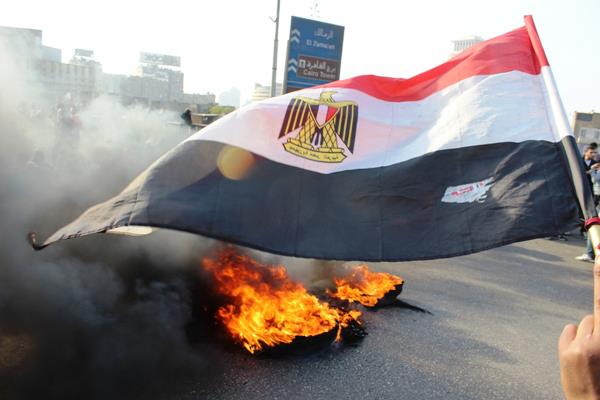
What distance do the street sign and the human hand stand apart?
14056 millimetres

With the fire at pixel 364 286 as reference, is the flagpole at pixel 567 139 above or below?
above

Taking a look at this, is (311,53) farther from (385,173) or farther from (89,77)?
(89,77)

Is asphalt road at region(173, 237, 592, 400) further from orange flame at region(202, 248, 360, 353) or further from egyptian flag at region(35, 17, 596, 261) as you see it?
egyptian flag at region(35, 17, 596, 261)

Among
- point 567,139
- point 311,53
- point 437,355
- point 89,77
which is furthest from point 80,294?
point 89,77

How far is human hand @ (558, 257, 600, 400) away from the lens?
40.0 inches

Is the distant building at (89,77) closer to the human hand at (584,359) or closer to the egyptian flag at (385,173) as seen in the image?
the egyptian flag at (385,173)

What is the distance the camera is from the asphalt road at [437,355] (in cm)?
361

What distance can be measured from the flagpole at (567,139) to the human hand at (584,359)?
63 cm

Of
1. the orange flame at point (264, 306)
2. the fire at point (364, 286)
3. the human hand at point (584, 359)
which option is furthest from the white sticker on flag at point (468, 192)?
the fire at point (364, 286)

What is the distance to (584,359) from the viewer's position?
40.5 inches

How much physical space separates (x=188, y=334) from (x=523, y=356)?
295 cm

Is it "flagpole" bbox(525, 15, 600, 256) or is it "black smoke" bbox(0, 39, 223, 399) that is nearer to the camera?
"flagpole" bbox(525, 15, 600, 256)

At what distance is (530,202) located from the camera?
2.23 metres

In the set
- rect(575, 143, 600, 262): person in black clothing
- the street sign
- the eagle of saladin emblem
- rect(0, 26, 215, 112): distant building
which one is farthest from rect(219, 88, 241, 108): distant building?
the eagle of saladin emblem
